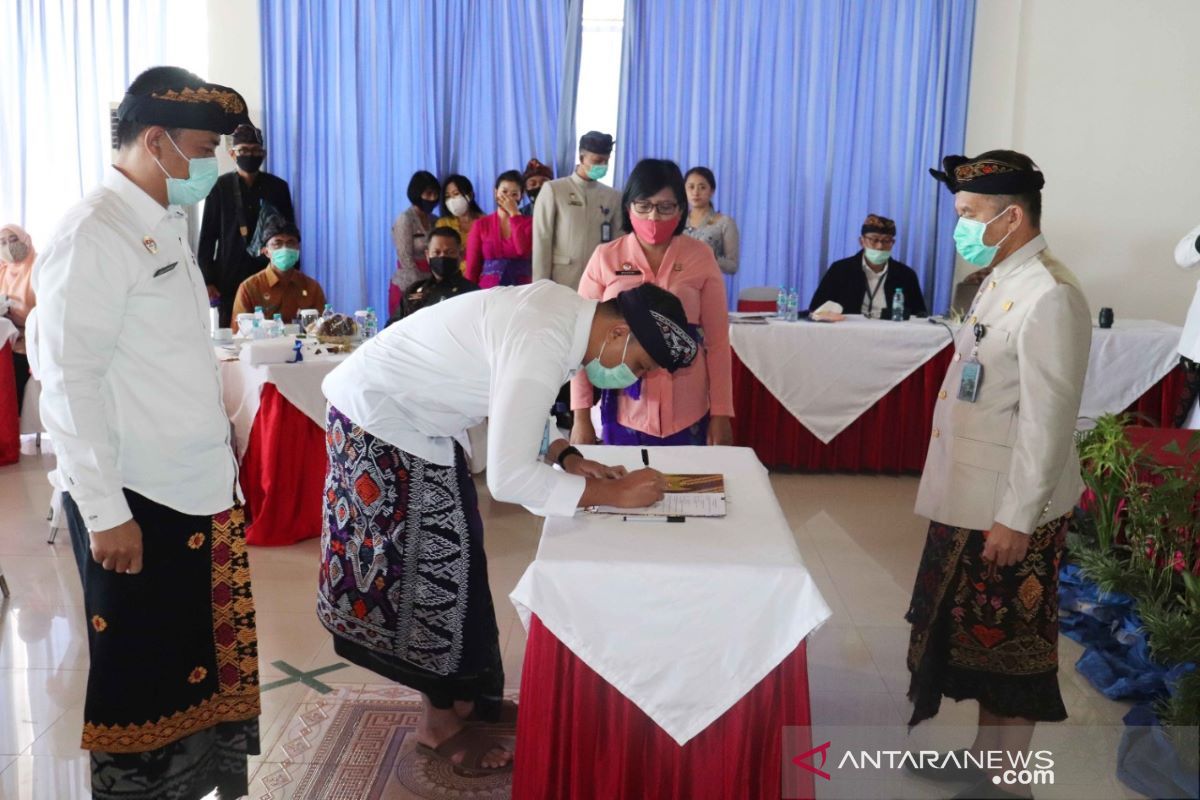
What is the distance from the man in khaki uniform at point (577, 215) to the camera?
203 inches

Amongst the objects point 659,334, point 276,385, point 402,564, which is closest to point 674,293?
point 659,334

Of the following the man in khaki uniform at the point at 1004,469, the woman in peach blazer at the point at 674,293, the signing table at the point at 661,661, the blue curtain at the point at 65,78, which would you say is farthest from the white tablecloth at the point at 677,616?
the blue curtain at the point at 65,78

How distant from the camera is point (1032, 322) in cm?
199

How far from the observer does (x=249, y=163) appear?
19.4 feet

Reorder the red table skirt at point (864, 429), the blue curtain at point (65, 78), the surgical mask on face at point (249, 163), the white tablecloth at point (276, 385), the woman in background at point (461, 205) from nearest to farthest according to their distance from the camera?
the white tablecloth at point (276, 385)
the red table skirt at point (864, 429)
the surgical mask on face at point (249, 163)
the woman in background at point (461, 205)
the blue curtain at point (65, 78)

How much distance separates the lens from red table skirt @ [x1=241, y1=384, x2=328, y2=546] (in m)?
3.83

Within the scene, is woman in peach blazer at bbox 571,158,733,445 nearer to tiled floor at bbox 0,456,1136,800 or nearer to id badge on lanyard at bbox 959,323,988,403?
tiled floor at bbox 0,456,1136,800

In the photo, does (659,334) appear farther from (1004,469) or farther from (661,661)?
(1004,469)

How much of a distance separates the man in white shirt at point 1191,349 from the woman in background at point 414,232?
4164 mm

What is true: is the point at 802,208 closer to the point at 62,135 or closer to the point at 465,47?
the point at 465,47

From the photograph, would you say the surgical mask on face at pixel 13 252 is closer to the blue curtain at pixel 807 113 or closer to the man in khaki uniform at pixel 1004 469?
the blue curtain at pixel 807 113

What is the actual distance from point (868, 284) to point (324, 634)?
3.77m

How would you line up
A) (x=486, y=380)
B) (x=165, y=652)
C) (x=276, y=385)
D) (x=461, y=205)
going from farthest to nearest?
1. (x=461, y=205)
2. (x=276, y=385)
3. (x=486, y=380)
4. (x=165, y=652)

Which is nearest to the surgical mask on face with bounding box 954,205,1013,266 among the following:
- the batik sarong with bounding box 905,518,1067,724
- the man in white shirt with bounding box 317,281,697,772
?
the batik sarong with bounding box 905,518,1067,724
